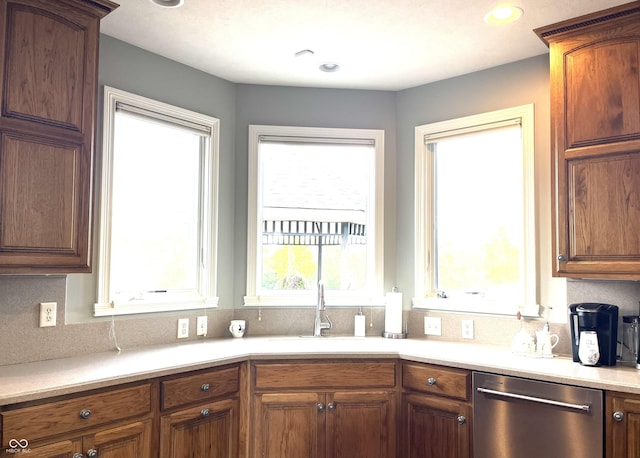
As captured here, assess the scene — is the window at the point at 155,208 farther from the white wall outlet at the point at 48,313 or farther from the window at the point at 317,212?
the window at the point at 317,212

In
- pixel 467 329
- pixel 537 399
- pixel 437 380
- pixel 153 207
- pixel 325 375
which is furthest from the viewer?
pixel 467 329

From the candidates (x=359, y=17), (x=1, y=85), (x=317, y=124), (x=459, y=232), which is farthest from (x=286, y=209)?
(x=1, y=85)

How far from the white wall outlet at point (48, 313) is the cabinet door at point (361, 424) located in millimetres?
1436

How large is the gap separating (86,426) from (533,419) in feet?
6.33

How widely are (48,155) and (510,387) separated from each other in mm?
2303

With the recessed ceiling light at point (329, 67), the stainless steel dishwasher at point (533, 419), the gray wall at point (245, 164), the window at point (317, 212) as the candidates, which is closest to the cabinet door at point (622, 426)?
the stainless steel dishwasher at point (533, 419)

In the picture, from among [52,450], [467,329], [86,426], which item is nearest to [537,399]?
[467,329]

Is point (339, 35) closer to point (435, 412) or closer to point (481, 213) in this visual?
point (481, 213)

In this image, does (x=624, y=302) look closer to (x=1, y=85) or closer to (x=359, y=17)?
(x=359, y=17)

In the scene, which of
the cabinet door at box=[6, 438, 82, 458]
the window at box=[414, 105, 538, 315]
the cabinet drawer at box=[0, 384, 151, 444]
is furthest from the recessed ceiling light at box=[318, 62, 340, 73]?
the cabinet door at box=[6, 438, 82, 458]

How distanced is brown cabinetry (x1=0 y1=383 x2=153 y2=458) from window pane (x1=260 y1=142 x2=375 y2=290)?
144 cm

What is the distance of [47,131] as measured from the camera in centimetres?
228

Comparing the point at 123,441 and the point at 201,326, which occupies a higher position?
the point at 201,326

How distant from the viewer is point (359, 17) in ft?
8.83
